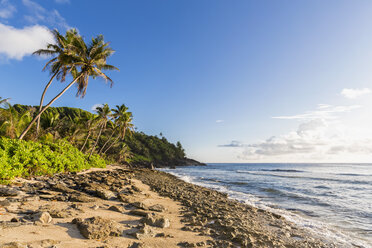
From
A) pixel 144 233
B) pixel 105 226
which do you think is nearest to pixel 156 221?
pixel 144 233

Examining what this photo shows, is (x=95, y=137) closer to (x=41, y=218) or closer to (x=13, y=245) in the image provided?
(x=41, y=218)

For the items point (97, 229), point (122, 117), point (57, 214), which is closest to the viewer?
point (97, 229)

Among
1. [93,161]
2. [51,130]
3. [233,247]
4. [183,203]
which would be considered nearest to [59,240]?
[233,247]

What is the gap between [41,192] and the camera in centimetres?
688

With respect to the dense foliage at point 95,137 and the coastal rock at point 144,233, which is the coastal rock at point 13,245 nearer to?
the coastal rock at point 144,233

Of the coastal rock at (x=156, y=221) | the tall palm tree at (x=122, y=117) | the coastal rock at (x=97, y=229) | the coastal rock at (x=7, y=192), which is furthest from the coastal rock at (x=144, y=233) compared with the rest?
the tall palm tree at (x=122, y=117)

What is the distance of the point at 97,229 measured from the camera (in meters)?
Result: 4.20

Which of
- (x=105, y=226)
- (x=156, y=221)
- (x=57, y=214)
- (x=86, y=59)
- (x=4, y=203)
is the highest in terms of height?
(x=86, y=59)

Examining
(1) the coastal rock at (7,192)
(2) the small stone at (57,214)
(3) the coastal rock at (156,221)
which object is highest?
(1) the coastal rock at (7,192)

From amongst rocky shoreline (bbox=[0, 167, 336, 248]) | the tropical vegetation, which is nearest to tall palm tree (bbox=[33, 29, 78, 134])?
the tropical vegetation

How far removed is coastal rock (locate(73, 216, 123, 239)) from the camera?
406 cm

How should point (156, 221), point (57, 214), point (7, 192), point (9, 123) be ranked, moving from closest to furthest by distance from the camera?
point (57, 214) → point (156, 221) → point (7, 192) → point (9, 123)

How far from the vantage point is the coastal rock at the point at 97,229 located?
160 inches

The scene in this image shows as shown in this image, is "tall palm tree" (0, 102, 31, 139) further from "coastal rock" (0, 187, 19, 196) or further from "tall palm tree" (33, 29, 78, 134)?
"coastal rock" (0, 187, 19, 196)
